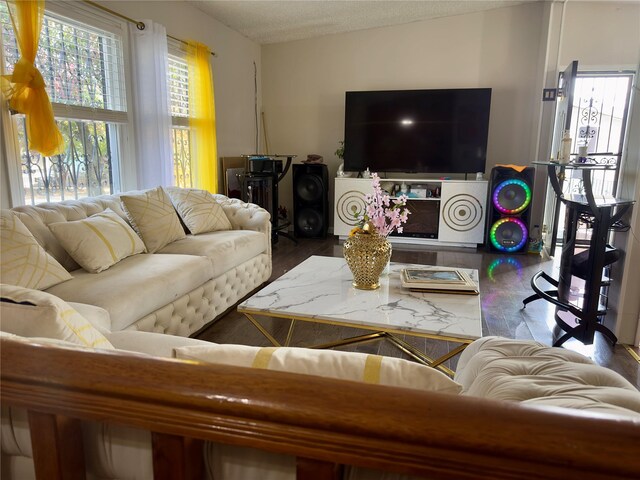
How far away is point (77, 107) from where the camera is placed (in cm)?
312

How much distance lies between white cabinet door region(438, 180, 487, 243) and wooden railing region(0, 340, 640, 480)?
193 inches

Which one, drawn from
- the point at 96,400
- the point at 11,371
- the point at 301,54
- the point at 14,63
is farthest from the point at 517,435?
the point at 301,54

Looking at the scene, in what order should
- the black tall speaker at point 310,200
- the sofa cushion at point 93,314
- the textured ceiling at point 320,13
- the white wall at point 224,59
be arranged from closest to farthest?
the sofa cushion at point 93,314
the white wall at point 224,59
the textured ceiling at point 320,13
the black tall speaker at point 310,200

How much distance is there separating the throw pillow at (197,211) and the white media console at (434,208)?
2.17 meters

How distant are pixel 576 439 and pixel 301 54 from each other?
6029mm

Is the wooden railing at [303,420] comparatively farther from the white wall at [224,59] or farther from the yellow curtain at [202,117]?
the yellow curtain at [202,117]

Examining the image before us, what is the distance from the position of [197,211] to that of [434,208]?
3.05 metres

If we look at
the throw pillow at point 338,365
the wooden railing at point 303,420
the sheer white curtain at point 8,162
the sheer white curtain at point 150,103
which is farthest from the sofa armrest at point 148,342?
the sheer white curtain at point 150,103

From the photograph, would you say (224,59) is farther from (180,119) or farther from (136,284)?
(136,284)

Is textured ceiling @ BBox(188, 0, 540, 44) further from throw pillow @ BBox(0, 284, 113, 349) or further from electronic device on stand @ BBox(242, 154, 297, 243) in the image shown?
throw pillow @ BBox(0, 284, 113, 349)

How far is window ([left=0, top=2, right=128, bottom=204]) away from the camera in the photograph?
286 centimetres

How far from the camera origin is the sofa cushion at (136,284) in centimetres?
202

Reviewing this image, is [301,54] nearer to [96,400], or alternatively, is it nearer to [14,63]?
[14,63]

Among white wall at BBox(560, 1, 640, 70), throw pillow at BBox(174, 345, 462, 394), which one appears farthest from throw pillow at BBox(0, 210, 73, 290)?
white wall at BBox(560, 1, 640, 70)
